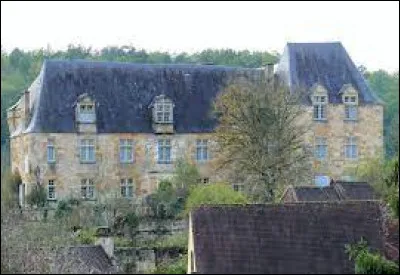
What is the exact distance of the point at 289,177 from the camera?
50.2 m

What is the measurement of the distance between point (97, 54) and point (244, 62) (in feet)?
40.1

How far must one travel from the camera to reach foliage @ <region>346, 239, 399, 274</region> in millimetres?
24422

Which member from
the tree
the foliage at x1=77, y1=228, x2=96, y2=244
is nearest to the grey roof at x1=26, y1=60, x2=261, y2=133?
the tree

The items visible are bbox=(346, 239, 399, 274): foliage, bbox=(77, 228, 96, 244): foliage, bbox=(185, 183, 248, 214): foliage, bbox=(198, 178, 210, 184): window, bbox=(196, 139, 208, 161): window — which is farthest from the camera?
bbox=(196, 139, 208, 161): window

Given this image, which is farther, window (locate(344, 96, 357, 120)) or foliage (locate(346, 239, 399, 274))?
window (locate(344, 96, 357, 120))

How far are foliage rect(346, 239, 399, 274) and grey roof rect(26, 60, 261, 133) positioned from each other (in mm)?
28301

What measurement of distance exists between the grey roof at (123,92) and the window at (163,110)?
51 centimetres

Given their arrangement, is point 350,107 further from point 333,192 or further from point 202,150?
point 333,192

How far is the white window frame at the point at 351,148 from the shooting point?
184 feet

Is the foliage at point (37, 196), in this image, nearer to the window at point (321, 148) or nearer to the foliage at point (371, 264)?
the window at point (321, 148)

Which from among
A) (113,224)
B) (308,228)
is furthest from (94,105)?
(308,228)

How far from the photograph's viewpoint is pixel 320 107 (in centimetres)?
5519

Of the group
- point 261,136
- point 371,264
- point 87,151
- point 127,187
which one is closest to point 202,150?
point 127,187

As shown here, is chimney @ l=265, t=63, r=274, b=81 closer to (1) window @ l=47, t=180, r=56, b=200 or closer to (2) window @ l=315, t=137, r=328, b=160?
(2) window @ l=315, t=137, r=328, b=160
